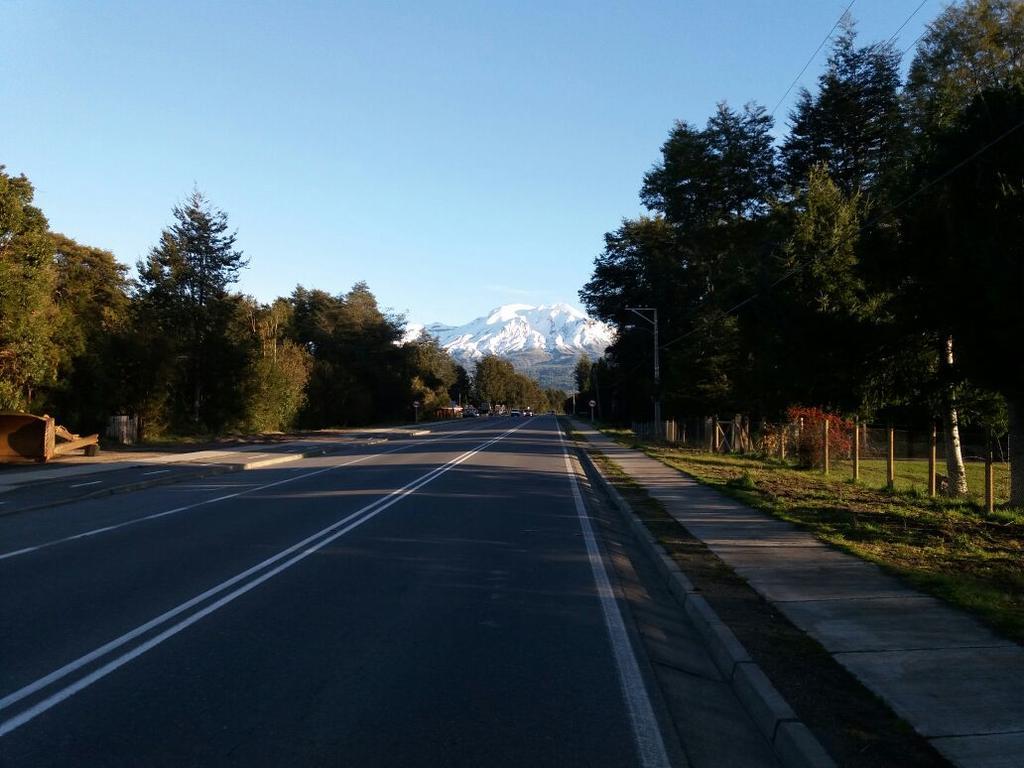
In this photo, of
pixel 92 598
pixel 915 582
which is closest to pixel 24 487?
pixel 92 598

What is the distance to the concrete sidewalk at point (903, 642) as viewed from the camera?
5.14 meters

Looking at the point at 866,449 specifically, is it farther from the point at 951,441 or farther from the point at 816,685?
the point at 816,685

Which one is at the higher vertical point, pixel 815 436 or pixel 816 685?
pixel 815 436

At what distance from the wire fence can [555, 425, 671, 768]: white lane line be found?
353 inches

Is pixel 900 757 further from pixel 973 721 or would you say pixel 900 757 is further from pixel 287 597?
pixel 287 597

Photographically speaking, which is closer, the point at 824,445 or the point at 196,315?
the point at 824,445

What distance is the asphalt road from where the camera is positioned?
5.14 m

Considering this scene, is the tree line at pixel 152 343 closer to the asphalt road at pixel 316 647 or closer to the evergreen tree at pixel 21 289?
the evergreen tree at pixel 21 289

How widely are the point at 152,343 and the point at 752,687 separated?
42.5m

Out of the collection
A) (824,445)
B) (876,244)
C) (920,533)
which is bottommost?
(920,533)

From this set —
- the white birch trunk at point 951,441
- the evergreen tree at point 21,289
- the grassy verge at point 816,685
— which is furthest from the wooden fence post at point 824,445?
the evergreen tree at point 21,289

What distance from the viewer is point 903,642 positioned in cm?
702

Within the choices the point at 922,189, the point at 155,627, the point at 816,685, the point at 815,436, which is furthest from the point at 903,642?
the point at 815,436

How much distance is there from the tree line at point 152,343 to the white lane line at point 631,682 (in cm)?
2846
